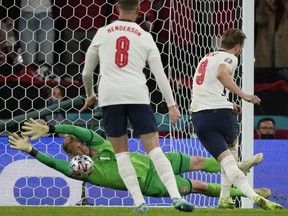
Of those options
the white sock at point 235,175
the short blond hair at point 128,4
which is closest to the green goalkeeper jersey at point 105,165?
the white sock at point 235,175

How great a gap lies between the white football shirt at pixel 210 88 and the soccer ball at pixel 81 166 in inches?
51.1

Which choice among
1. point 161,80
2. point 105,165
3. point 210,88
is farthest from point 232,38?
point 105,165

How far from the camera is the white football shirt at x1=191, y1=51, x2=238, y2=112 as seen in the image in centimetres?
975

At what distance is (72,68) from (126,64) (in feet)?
14.2

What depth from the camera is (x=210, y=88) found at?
9805 mm

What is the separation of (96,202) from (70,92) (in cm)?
137

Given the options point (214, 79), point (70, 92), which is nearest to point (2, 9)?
point (70, 92)

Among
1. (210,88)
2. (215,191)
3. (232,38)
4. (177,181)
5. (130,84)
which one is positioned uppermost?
(232,38)

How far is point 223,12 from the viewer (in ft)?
39.7

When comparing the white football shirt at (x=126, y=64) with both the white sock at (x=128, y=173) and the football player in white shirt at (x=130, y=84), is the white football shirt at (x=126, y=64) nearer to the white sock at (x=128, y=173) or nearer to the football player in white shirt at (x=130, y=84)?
the football player in white shirt at (x=130, y=84)

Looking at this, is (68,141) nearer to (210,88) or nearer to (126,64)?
(210,88)

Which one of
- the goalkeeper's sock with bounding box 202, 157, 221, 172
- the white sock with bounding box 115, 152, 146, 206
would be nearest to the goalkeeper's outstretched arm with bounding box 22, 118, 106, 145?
the goalkeeper's sock with bounding box 202, 157, 221, 172

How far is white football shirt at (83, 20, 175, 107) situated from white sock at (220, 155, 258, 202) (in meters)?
1.48

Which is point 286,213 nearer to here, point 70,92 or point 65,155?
point 65,155
